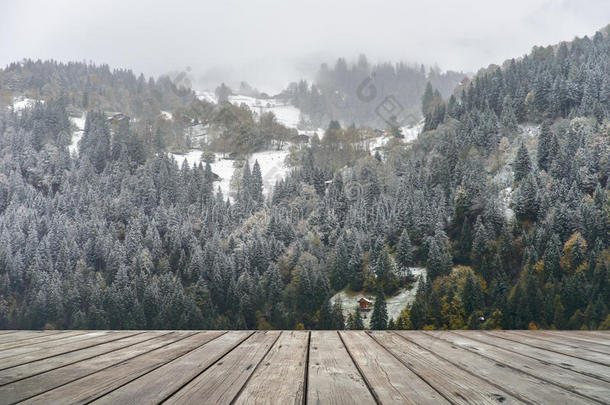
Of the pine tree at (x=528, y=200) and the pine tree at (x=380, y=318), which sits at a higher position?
the pine tree at (x=528, y=200)

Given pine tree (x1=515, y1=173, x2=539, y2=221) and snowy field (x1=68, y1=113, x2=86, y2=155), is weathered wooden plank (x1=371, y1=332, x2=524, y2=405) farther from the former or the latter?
snowy field (x1=68, y1=113, x2=86, y2=155)

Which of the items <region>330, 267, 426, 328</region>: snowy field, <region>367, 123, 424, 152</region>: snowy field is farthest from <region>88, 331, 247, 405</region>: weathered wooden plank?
<region>367, 123, 424, 152</region>: snowy field

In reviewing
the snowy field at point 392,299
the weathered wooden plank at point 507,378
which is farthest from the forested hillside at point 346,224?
the weathered wooden plank at point 507,378

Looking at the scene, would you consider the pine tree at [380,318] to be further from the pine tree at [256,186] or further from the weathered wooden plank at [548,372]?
the pine tree at [256,186]

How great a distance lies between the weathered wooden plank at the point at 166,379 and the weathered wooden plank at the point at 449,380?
1634 millimetres

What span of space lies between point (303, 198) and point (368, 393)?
315 feet

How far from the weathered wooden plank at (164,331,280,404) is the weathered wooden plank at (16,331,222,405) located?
0.49 m

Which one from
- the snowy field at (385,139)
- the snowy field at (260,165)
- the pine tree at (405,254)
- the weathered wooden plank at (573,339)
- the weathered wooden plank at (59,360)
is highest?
the snowy field at (385,139)

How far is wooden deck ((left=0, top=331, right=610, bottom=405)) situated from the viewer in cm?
209

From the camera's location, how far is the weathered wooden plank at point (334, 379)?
202 cm

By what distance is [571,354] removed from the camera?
327 cm

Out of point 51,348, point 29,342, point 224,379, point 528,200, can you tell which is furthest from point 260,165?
point 224,379

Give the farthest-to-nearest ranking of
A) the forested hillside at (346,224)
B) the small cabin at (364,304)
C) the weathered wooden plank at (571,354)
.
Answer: the small cabin at (364,304)
the forested hillside at (346,224)
the weathered wooden plank at (571,354)

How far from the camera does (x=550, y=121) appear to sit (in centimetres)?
9569
